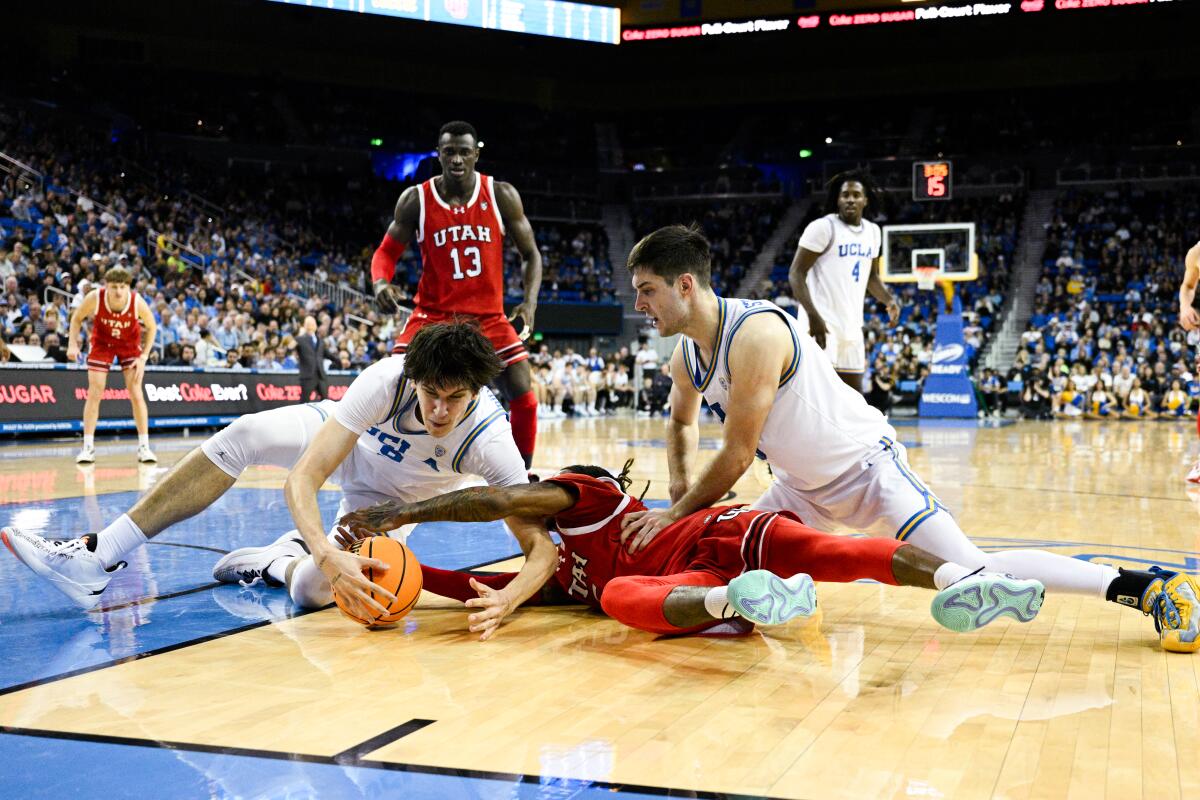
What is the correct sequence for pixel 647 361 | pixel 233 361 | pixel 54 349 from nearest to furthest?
pixel 54 349 < pixel 233 361 < pixel 647 361

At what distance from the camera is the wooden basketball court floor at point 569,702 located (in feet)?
7.47

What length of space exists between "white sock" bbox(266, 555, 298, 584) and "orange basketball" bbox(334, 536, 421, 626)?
88cm

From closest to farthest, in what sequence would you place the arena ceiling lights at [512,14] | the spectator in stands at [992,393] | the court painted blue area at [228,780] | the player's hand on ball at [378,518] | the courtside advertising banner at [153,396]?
the court painted blue area at [228,780] < the player's hand on ball at [378,518] < the courtside advertising banner at [153,396] < the spectator in stands at [992,393] < the arena ceiling lights at [512,14]

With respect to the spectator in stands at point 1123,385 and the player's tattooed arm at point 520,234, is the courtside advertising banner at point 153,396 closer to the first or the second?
the player's tattooed arm at point 520,234

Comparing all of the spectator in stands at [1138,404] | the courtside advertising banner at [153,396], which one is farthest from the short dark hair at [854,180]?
the spectator in stands at [1138,404]

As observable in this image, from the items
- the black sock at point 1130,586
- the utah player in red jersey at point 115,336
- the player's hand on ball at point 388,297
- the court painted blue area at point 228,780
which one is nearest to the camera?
the court painted blue area at point 228,780

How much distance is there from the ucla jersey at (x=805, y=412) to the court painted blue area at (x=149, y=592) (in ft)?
6.04

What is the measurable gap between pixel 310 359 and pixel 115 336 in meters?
4.68

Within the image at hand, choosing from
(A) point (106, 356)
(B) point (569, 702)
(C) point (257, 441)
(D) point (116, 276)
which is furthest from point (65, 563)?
(A) point (106, 356)

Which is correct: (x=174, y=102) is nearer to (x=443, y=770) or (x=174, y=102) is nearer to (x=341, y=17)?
(x=341, y=17)

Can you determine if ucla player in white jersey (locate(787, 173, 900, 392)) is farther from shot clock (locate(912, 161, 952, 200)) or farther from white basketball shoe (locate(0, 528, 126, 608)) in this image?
shot clock (locate(912, 161, 952, 200))

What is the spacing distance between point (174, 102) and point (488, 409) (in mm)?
26394

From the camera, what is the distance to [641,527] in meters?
3.69

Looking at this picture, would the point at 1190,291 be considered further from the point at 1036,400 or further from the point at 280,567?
the point at 1036,400
